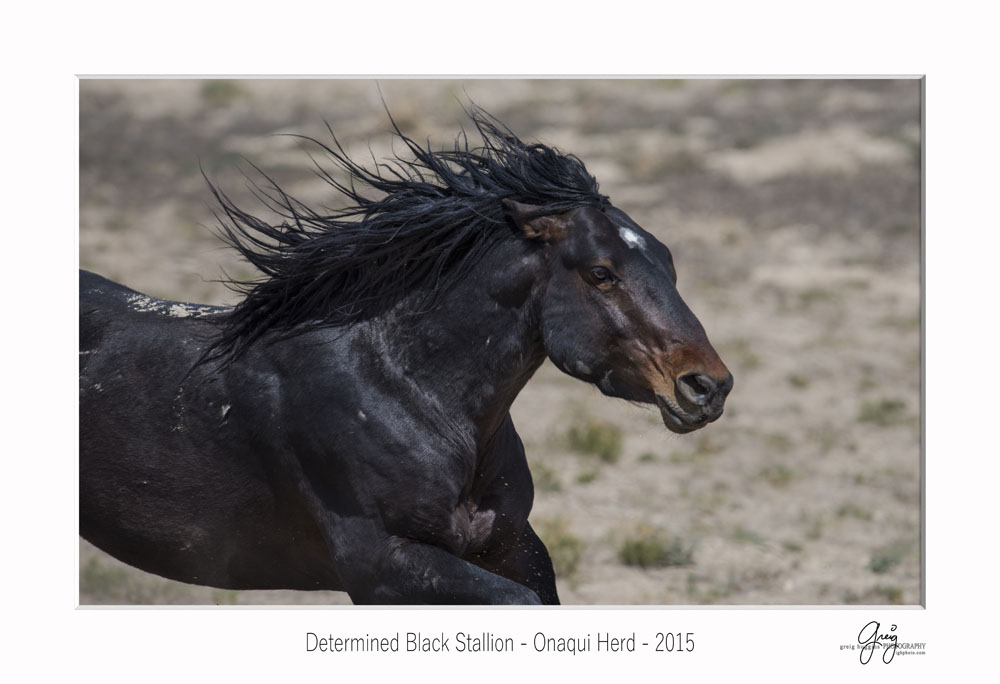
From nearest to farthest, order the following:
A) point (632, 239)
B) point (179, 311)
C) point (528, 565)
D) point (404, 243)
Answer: point (632, 239) < point (404, 243) < point (528, 565) < point (179, 311)

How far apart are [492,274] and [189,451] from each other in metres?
1.35

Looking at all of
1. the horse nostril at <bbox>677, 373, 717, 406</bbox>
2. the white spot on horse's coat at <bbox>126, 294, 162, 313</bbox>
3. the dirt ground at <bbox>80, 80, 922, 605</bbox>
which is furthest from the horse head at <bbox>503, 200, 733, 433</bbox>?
the dirt ground at <bbox>80, 80, 922, 605</bbox>

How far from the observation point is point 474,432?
4176 millimetres

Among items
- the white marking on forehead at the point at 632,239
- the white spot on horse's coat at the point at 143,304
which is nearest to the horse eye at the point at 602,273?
the white marking on forehead at the point at 632,239

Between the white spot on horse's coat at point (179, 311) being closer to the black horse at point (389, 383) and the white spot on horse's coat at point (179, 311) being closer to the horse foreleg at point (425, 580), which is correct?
the black horse at point (389, 383)

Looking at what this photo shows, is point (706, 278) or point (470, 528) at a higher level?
point (706, 278)

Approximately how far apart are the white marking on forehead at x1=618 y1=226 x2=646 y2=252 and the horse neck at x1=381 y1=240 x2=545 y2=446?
30cm

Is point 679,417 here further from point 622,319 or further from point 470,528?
point 470,528

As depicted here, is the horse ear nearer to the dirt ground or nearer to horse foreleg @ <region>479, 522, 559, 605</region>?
horse foreleg @ <region>479, 522, 559, 605</region>

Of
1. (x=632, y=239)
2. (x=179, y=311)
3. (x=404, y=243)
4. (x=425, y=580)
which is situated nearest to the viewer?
(x=425, y=580)

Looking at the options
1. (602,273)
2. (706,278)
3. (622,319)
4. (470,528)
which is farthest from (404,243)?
(706,278)

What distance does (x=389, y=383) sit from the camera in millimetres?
4207

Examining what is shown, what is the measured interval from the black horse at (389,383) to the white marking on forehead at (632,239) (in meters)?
0.01

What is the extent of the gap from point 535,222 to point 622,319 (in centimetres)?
49
